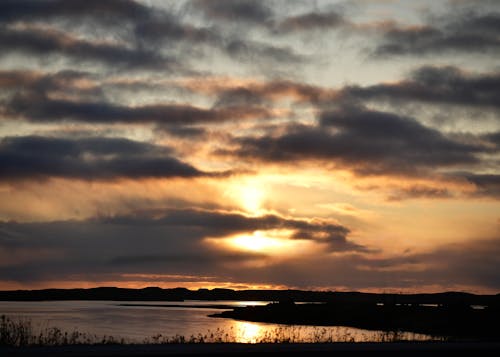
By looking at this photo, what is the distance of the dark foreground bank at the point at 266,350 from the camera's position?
86.2 ft

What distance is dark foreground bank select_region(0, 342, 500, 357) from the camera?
86.2 ft

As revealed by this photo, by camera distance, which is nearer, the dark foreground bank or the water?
the dark foreground bank

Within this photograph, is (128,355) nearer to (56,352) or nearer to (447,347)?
(56,352)

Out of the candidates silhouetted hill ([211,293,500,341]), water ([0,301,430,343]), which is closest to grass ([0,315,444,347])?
water ([0,301,430,343])

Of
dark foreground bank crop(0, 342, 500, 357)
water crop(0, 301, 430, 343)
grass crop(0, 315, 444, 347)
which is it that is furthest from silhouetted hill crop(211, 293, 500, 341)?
dark foreground bank crop(0, 342, 500, 357)

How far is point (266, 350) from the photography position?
2858 cm

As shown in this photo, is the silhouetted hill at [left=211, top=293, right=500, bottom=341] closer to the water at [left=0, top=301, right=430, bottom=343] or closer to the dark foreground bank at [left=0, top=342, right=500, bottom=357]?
the water at [left=0, top=301, right=430, bottom=343]

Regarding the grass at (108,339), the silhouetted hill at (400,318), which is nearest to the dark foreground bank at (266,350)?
the grass at (108,339)

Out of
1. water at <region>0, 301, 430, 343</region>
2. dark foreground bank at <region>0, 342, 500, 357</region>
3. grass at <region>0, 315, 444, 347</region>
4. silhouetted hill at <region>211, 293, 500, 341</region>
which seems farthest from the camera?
silhouetted hill at <region>211, 293, 500, 341</region>

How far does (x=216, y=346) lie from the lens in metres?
30.2

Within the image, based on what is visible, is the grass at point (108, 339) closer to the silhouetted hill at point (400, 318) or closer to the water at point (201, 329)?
the water at point (201, 329)

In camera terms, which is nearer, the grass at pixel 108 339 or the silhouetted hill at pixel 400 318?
the grass at pixel 108 339

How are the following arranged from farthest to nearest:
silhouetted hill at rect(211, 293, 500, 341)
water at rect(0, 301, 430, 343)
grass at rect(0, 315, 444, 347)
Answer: silhouetted hill at rect(211, 293, 500, 341) < water at rect(0, 301, 430, 343) < grass at rect(0, 315, 444, 347)

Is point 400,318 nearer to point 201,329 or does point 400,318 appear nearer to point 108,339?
point 201,329
